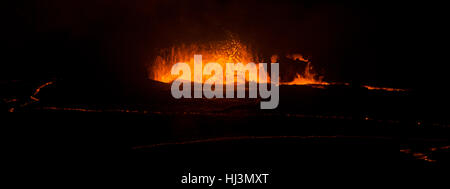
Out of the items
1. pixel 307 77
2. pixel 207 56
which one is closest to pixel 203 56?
pixel 207 56

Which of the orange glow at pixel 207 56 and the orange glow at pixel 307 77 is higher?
the orange glow at pixel 207 56

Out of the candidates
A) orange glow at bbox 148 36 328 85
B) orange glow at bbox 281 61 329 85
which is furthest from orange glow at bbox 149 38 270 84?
orange glow at bbox 281 61 329 85

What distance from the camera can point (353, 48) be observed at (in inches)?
291

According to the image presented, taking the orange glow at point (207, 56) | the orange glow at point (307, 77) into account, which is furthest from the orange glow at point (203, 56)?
the orange glow at point (307, 77)

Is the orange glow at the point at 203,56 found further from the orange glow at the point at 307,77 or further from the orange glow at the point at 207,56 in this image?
the orange glow at the point at 307,77

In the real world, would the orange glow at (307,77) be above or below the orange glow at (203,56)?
below

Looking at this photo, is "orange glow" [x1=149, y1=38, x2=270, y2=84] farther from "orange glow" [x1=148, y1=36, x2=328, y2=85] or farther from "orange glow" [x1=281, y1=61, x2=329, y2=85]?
"orange glow" [x1=281, y1=61, x2=329, y2=85]

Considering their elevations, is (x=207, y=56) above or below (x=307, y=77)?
above

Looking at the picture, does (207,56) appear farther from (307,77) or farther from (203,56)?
(307,77)

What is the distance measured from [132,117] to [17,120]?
152 cm
